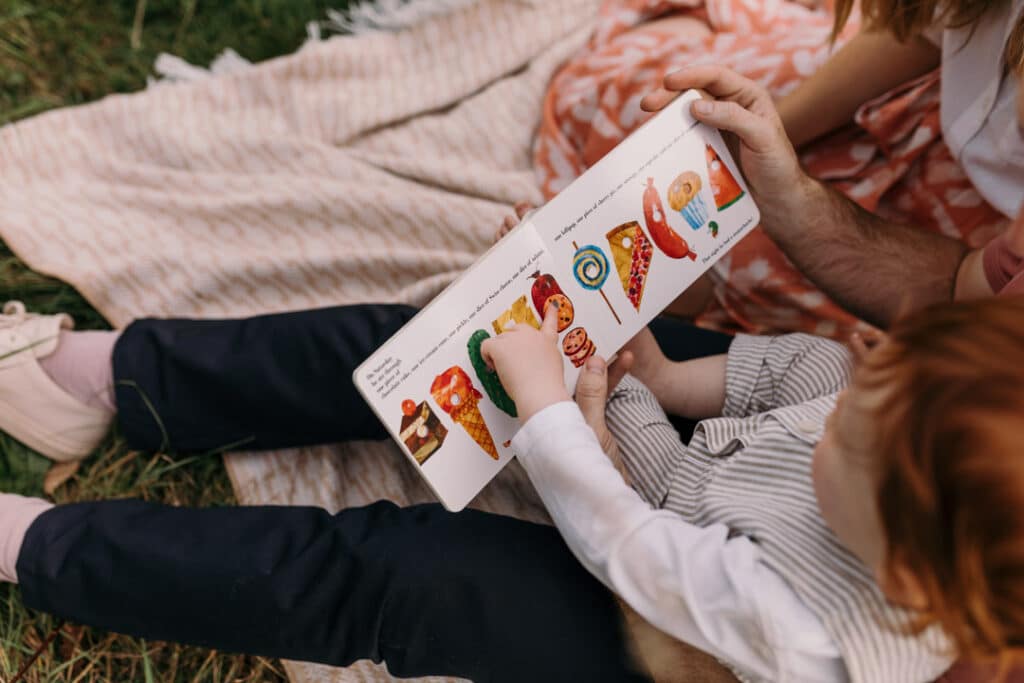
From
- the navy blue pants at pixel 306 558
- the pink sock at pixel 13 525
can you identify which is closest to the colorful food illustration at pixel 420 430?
the navy blue pants at pixel 306 558

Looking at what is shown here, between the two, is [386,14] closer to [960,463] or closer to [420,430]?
[420,430]

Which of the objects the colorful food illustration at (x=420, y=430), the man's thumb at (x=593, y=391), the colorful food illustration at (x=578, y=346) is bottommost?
the man's thumb at (x=593, y=391)

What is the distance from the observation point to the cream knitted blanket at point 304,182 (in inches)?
A: 42.6

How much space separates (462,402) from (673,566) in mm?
223

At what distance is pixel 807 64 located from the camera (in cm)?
104

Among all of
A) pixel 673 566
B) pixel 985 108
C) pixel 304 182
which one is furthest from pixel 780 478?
pixel 304 182

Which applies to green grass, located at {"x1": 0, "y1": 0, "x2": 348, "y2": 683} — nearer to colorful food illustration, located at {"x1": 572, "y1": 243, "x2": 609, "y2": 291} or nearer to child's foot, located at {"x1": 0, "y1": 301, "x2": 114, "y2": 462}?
child's foot, located at {"x1": 0, "y1": 301, "x2": 114, "y2": 462}

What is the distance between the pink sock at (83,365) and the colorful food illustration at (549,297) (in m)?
0.55

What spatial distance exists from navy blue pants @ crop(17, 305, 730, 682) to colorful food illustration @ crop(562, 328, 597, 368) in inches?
6.9

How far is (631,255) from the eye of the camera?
79cm

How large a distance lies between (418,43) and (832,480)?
2.99ft

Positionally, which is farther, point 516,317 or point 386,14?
point 386,14

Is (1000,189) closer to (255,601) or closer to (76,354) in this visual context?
(255,601)

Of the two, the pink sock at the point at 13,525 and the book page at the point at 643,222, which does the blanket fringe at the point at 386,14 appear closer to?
the book page at the point at 643,222
